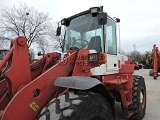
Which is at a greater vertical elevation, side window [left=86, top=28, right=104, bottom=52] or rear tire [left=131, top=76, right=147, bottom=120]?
side window [left=86, top=28, right=104, bottom=52]

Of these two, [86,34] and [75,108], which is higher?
[86,34]

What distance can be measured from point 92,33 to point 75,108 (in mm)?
2044

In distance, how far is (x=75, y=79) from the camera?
2.93 m

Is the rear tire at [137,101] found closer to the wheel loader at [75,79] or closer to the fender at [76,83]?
the wheel loader at [75,79]

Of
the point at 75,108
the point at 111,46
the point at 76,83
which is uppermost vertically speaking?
the point at 111,46

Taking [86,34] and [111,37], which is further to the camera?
[111,37]

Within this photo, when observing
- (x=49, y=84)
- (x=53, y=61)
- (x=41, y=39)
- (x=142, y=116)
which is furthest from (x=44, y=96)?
(x=41, y=39)

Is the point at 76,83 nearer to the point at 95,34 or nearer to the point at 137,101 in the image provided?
the point at 95,34

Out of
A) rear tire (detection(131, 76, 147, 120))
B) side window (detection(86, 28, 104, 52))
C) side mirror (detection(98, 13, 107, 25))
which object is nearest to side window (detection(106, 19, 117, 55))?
side window (detection(86, 28, 104, 52))

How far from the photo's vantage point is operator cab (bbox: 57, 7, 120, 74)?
4.20 metres

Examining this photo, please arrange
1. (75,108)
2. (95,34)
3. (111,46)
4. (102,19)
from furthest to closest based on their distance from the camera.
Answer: (111,46) → (95,34) → (102,19) → (75,108)

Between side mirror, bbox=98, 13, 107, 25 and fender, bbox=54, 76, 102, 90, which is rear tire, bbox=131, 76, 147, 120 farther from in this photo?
fender, bbox=54, 76, 102, 90

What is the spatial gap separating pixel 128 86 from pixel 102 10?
6.60 feet

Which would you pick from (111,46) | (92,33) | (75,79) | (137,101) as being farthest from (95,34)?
(137,101)
